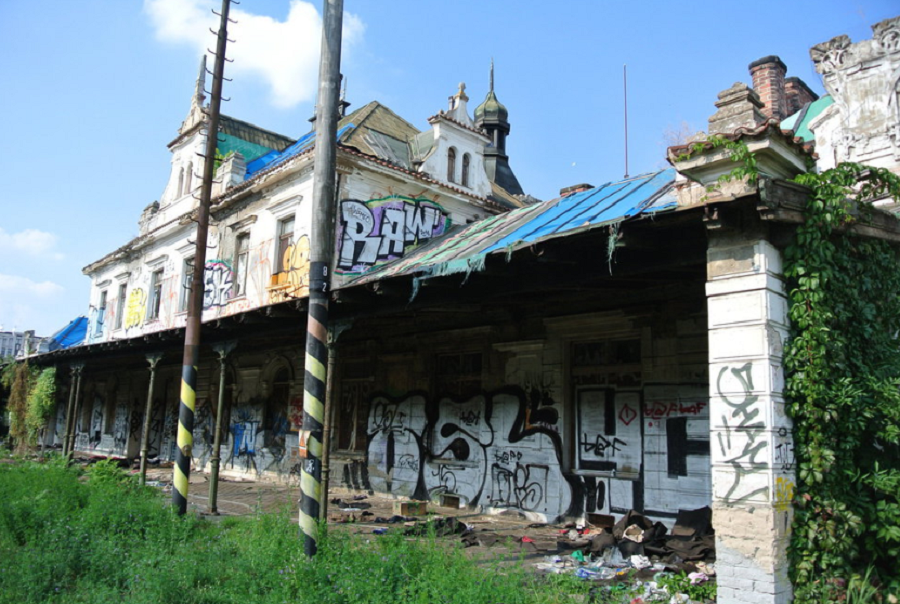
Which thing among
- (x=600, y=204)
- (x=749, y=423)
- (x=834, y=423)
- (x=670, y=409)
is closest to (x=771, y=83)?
(x=600, y=204)

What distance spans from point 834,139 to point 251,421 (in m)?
14.6

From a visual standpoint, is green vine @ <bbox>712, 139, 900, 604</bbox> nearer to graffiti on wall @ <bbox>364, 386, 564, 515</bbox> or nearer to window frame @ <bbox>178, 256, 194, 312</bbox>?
graffiti on wall @ <bbox>364, 386, 564, 515</bbox>

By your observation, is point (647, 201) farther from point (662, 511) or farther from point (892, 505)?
point (892, 505)

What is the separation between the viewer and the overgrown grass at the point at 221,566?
5125mm

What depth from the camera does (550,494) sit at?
1040 cm

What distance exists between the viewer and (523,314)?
11.3 m

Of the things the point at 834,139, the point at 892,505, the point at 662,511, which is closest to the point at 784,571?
the point at 892,505

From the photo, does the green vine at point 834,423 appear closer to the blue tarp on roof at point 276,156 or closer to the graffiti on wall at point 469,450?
the graffiti on wall at point 469,450

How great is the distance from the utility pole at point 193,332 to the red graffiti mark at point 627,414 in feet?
20.5

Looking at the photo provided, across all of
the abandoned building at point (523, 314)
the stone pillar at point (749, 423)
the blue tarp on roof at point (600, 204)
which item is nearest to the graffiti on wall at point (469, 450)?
the abandoned building at point (523, 314)

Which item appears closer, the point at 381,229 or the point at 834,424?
the point at 834,424

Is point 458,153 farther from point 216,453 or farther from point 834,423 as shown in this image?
point 834,423

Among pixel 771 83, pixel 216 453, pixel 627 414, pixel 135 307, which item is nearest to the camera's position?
pixel 627 414

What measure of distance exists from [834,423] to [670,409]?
3605mm
